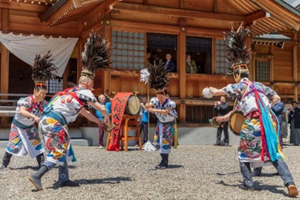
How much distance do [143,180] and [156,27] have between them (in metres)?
7.12

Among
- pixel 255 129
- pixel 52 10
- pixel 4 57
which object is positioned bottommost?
pixel 255 129

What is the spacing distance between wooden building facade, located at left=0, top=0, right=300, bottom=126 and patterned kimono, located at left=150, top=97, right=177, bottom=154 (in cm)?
427

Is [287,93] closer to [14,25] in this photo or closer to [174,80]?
[174,80]

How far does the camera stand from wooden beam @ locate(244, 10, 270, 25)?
12.5 metres

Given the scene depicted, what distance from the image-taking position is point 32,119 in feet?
22.7

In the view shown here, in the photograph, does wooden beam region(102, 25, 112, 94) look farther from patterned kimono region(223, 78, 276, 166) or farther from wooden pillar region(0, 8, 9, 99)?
patterned kimono region(223, 78, 276, 166)

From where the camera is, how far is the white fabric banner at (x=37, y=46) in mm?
12078

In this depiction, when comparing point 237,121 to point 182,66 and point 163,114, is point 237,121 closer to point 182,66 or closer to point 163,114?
point 163,114

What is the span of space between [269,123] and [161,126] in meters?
2.51

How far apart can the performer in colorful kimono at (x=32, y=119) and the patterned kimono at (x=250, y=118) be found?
303cm

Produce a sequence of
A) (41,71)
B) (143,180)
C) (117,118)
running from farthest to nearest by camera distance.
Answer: (117,118)
(41,71)
(143,180)

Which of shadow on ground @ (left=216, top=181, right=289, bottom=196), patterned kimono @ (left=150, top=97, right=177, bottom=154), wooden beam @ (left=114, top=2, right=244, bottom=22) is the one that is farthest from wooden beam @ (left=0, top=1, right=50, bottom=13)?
shadow on ground @ (left=216, top=181, right=289, bottom=196)

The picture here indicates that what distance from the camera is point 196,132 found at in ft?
Result: 41.3

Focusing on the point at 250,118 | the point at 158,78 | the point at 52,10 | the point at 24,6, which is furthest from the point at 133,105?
the point at 24,6
